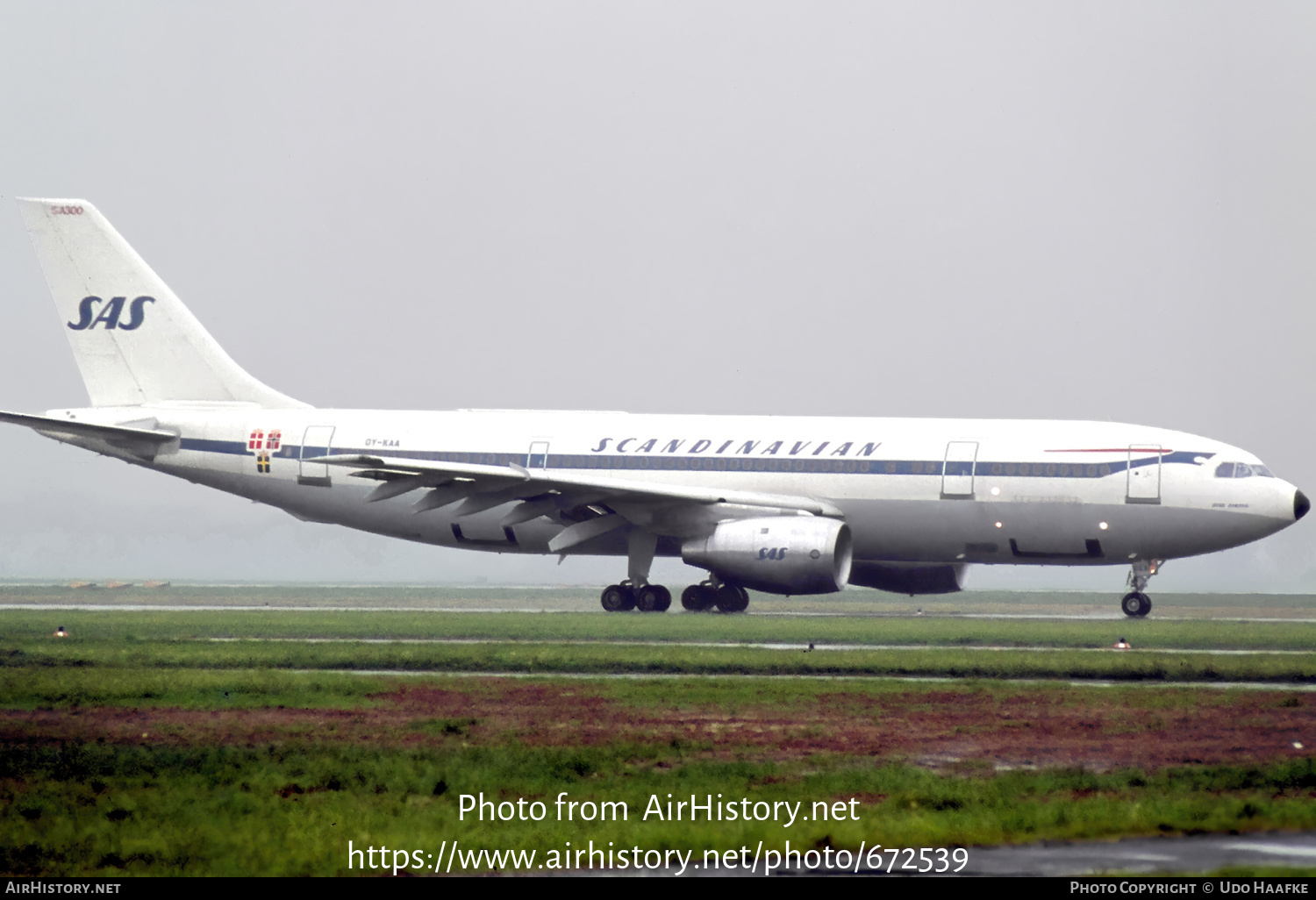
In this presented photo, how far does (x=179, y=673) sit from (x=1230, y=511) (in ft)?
67.6

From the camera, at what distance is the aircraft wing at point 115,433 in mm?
34750

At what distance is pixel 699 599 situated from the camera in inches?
1324

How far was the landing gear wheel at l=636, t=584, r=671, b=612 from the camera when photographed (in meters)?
33.6

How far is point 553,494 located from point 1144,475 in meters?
11.9

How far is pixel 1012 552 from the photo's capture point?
1230 inches

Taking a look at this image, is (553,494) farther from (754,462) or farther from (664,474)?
(754,462)

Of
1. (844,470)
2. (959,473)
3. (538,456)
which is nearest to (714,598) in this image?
(844,470)

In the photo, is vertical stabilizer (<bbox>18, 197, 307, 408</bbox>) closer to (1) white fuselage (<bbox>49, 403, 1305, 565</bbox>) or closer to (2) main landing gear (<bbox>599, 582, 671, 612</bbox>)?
(1) white fuselage (<bbox>49, 403, 1305, 565</bbox>)

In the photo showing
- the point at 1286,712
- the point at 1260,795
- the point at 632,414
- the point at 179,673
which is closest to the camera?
the point at 1260,795

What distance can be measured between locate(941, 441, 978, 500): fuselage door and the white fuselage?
35 millimetres

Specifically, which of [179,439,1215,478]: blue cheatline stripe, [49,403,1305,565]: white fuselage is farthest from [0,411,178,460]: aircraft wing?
[179,439,1215,478]: blue cheatline stripe

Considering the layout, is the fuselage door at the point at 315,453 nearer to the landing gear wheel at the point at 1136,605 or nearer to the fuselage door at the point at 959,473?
the fuselage door at the point at 959,473
